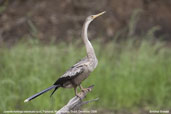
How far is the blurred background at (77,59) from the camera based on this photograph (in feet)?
19.6

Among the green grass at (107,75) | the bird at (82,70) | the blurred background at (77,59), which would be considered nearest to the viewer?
the bird at (82,70)

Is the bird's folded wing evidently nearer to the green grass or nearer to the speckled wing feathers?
the speckled wing feathers

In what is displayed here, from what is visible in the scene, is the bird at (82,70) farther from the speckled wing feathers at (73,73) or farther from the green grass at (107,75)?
the green grass at (107,75)

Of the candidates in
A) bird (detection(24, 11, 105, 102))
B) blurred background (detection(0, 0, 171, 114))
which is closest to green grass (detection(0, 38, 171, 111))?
blurred background (detection(0, 0, 171, 114))

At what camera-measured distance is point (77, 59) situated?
22.1ft

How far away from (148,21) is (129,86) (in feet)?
11.5

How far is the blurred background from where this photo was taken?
19.6ft

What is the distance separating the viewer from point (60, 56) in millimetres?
7066

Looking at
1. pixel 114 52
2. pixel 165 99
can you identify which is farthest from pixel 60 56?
pixel 165 99

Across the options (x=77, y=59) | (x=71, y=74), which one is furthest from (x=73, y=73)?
(x=77, y=59)

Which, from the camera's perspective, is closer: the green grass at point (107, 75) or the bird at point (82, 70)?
the bird at point (82, 70)

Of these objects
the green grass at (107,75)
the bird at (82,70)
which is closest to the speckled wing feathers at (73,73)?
the bird at (82,70)

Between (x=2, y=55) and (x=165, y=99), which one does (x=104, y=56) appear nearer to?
(x=165, y=99)

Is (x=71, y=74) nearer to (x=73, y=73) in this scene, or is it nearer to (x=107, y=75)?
(x=73, y=73)
